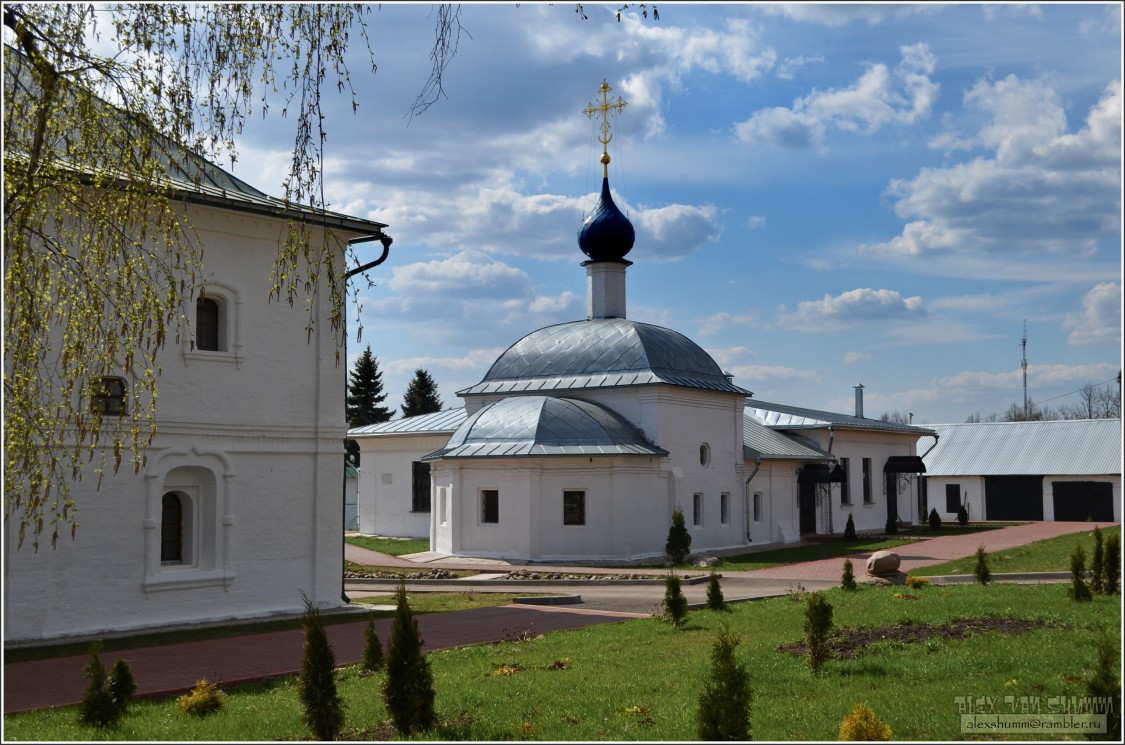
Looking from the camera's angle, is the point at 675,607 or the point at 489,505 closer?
the point at 675,607

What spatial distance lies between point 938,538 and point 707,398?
1152 cm

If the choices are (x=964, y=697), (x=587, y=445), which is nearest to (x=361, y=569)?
(x=587, y=445)

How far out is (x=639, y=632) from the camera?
15203 mm

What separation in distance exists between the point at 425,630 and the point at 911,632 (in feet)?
23.5

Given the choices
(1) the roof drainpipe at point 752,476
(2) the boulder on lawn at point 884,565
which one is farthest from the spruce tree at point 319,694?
(1) the roof drainpipe at point 752,476

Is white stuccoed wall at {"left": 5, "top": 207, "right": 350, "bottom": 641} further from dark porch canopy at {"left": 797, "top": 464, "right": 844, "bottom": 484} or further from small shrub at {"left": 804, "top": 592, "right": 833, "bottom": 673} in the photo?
dark porch canopy at {"left": 797, "top": 464, "right": 844, "bottom": 484}

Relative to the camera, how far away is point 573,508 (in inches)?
1187

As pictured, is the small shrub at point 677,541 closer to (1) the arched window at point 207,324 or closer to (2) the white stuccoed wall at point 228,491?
(2) the white stuccoed wall at point 228,491

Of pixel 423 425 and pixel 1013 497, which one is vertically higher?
pixel 423 425

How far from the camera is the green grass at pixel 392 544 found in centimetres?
3344

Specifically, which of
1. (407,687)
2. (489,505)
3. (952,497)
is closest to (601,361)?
(489,505)

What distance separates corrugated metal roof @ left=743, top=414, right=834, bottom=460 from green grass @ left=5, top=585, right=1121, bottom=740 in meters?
21.8

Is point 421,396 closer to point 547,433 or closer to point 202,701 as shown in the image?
point 547,433

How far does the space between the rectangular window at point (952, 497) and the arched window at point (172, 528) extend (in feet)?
149
